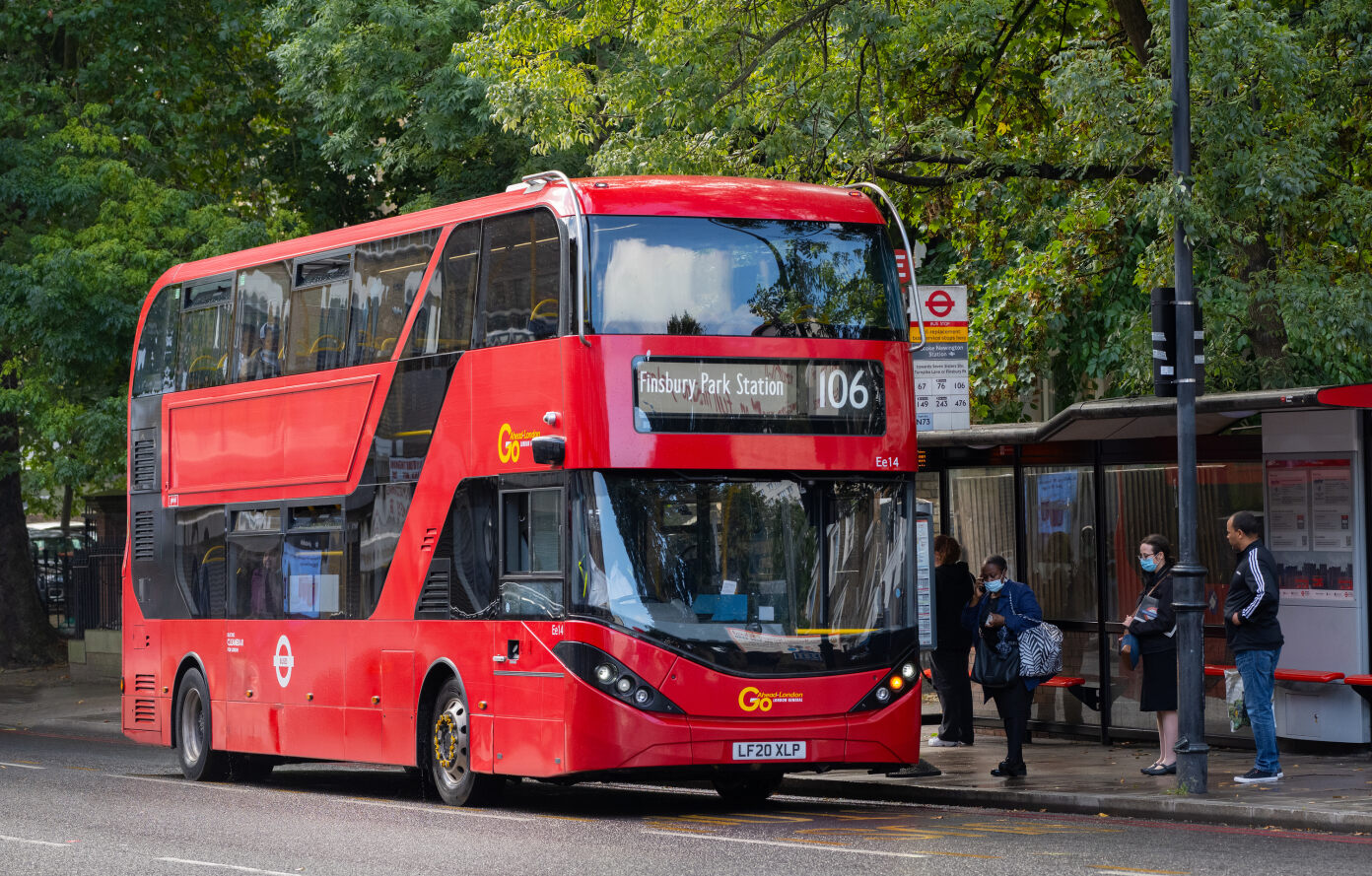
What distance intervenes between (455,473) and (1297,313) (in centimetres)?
678

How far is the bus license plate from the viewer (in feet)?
39.8

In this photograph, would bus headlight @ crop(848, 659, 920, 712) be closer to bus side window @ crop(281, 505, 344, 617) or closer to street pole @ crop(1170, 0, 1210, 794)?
street pole @ crop(1170, 0, 1210, 794)

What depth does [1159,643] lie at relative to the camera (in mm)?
13578

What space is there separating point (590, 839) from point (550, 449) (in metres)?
2.55

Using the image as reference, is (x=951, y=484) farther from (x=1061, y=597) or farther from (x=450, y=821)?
(x=450, y=821)

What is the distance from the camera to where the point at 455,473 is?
13.4 meters

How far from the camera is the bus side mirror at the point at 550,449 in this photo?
12219mm

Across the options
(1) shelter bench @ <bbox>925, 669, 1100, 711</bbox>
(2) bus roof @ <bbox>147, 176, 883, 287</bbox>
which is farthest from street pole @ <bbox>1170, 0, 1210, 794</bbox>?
(1) shelter bench @ <bbox>925, 669, 1100, 711</bbox>

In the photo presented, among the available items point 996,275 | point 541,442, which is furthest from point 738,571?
point 996,275

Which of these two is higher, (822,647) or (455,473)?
(455,473)

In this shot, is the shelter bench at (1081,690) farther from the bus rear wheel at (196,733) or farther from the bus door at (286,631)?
the bus rear wheel at (196,733)

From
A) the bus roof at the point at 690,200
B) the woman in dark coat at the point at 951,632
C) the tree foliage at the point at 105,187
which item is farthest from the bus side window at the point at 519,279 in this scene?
the tree foliage at the point at 105,187

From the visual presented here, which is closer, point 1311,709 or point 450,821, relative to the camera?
point 450,821

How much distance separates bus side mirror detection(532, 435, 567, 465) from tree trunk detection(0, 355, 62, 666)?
19.3 meters
